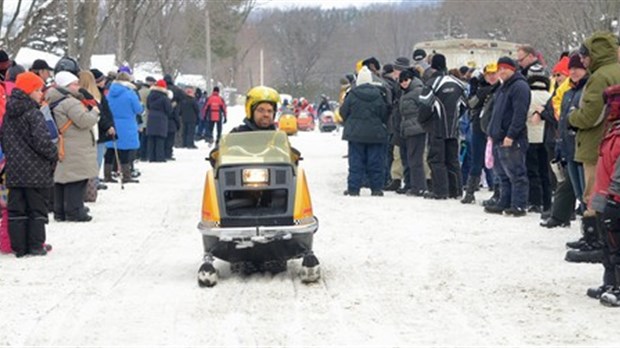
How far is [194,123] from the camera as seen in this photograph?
30.6 m

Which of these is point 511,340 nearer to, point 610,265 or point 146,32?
point 610,265

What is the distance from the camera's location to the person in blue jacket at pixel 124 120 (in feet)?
60.3

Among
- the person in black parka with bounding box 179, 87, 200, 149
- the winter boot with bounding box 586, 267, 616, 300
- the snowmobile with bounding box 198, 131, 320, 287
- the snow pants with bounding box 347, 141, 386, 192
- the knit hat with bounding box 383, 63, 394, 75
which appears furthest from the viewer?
the person in black parka with bounding box 179, 87, 200, 149

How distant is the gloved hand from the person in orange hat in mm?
5393

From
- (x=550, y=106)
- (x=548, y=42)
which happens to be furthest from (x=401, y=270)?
(x=548, y=42)

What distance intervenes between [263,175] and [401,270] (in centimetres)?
152

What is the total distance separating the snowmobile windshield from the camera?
9.30 m

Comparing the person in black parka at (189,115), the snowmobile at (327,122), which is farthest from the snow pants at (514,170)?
the snowmobile at (327,122)

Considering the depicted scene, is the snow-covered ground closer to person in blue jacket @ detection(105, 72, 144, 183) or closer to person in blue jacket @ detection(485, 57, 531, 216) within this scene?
person in blue jacket @ detection(485, 57, 531, 216)

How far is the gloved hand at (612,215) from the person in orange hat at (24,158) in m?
5.39

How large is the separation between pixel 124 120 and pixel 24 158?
7855 mm

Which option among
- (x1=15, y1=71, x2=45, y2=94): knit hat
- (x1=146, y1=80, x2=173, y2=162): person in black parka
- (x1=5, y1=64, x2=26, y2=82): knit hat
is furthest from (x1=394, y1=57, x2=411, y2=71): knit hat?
(x1=15, y1=71, x2=45, y2=94): knit hat

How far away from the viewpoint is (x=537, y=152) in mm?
13773

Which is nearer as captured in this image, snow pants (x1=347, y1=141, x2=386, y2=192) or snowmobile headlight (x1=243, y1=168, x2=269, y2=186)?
snowmobile headlight (x1=243, y1=168, x2=269, y2=186)
